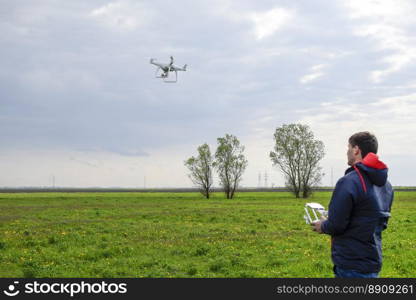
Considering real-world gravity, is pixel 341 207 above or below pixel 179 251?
above

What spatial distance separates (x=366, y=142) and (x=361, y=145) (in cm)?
7

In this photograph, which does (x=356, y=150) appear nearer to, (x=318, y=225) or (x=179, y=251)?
(x=318, y=225)

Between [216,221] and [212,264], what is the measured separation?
16878 millimetres

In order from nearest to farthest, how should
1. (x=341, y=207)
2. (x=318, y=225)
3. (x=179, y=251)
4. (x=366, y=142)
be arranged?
(x=341, y=207) → (x=366, y=142) → (x=318, y=225) → (x=179, y=251)

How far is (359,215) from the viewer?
5496 mm

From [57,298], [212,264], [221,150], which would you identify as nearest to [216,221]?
[212,264]

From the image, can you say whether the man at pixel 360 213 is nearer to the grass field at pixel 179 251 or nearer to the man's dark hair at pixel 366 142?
the man's dark hair at pixel 366 142

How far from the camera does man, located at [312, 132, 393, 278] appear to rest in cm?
540

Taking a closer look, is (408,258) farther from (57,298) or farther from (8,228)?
(8,228)

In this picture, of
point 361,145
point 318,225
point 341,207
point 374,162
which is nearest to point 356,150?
point 361,145

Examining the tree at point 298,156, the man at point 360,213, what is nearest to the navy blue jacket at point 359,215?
the man at point 360,213

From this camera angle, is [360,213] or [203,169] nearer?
[360,213]

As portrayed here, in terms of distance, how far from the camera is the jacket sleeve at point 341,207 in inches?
212

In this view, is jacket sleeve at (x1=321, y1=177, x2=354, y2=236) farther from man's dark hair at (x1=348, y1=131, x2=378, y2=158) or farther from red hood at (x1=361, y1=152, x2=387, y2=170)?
man's dark hair at (x1=348, y1=131, x2=378, y2=158)
